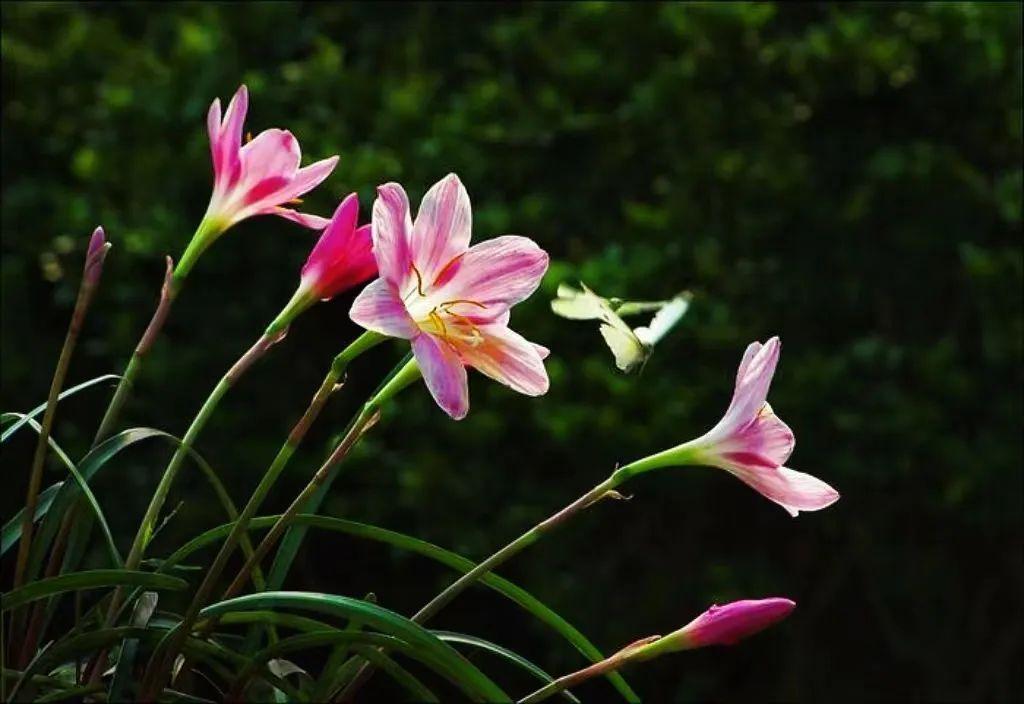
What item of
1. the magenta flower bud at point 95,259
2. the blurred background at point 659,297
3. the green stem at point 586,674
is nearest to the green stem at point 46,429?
the magenta flower bud at point 95,259

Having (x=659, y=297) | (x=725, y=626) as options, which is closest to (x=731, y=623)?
(x=725, y=626)

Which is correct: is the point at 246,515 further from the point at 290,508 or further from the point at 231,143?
the point at 231,143

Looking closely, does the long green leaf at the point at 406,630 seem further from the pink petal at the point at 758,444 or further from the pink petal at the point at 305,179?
the pink petal at the point at 305,179

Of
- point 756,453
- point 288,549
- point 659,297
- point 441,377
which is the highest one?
point 441,377

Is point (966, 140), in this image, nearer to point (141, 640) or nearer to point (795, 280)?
point (795, 280)

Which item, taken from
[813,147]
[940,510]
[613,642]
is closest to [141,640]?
[613,642]

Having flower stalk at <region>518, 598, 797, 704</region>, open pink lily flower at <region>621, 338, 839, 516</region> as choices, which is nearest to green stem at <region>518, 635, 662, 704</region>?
flower stalk at <region>518, 598, 797, 704</region>
